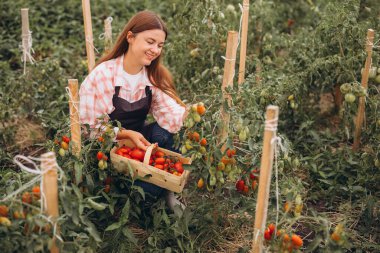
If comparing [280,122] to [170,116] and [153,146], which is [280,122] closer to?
[170,116]

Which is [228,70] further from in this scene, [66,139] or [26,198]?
[26,198]

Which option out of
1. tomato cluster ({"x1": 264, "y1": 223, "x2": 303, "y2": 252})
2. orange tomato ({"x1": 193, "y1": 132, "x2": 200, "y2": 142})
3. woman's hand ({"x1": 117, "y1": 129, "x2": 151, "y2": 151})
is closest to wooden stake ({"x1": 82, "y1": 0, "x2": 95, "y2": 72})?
woman's hand ({"x1": 117, "y1": 129, "x2": 151, "y2": 151})

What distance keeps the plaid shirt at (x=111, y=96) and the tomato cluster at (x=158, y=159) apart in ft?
0.64

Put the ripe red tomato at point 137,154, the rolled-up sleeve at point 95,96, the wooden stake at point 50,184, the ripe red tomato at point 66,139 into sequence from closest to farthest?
the wooden stake at point 50,184 < the ripe red tomato at point 66,139 < the ripe red tomato at point 137,154 < the rolled-up sleeve at point 95,96

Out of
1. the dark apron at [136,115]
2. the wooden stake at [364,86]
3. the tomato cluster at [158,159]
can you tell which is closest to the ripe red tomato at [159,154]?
the tomato cluster at [158,159]

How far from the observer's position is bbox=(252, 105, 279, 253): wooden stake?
1761 millimetres

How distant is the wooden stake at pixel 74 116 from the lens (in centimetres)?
203

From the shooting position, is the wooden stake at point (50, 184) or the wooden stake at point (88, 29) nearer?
the wooden stake at point (50, 184)

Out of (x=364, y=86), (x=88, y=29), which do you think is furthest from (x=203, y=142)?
(x=364, y=86)

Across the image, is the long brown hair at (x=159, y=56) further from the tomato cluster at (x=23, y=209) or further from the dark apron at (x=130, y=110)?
the tomato cluster at (x=23, y=209)

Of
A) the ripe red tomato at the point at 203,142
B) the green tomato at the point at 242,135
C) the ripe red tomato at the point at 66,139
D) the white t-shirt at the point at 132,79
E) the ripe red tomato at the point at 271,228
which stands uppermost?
the white t-shirt at the point at 132,79

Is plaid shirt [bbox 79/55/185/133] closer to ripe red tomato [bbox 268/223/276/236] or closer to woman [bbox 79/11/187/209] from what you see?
woman [bbox 79/11/187/209]

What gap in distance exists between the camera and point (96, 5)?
483 cm

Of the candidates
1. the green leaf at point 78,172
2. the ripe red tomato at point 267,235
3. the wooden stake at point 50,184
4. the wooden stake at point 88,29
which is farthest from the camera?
the wooden stake at point 88,29
